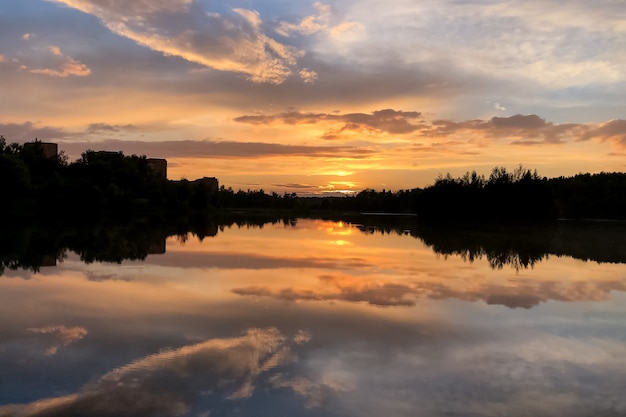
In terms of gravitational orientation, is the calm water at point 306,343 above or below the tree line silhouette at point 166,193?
below

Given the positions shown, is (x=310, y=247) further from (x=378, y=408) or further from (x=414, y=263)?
(x=378, y=408)

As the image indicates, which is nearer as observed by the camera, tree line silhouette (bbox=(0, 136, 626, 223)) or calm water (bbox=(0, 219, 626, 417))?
calm water (bbox=(0, 219, 626, 417))

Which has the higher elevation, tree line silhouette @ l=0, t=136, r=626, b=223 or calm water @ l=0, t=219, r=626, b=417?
tree line silhouette @ l=0, t=136, r=626, b=223

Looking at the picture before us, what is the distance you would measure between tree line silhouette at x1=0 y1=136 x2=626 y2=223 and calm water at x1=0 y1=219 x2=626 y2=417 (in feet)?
159

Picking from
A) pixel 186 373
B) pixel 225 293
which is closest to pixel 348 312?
pixel 225 293

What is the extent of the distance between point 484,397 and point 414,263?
13051 mm

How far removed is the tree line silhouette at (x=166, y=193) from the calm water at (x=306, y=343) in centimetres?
4840

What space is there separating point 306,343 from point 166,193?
241 ft

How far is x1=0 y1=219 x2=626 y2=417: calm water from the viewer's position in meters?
5.68

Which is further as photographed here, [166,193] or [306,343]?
[166,193]

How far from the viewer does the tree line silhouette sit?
195 feet

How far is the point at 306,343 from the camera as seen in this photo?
795cm

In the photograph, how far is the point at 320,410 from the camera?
546cm

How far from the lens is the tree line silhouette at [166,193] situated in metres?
59.4
